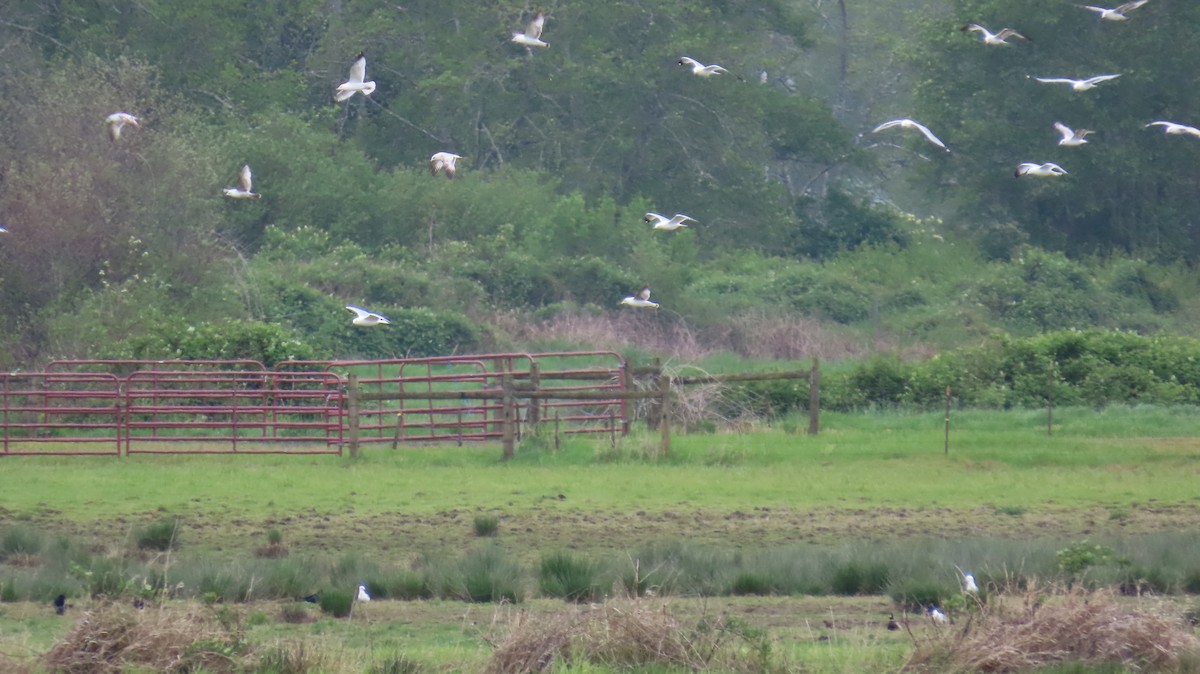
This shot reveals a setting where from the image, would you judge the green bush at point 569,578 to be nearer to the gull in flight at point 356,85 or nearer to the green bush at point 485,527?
the green bush at point 485,527

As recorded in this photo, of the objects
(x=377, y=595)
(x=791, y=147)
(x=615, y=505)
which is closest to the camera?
(x=377, y=595)

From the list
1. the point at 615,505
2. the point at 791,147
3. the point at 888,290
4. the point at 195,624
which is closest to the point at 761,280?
the point at 888,290

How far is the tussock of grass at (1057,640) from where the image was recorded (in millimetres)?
9477

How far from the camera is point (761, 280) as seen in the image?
157 ft

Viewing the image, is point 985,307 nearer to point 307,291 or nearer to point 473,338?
point 473,338

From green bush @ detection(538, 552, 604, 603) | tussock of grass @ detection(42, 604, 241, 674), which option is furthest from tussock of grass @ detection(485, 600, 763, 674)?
green bush @ detection(538, 552, 604, 603)

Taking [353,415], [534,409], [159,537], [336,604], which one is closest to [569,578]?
[336,604]

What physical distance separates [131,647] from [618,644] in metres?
2.98

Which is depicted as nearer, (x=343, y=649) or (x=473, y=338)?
(x=343, y=649)

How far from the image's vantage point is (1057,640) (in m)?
9.68

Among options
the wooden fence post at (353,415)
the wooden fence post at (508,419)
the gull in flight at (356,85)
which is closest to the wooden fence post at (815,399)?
the wooden fence post at (508,419)

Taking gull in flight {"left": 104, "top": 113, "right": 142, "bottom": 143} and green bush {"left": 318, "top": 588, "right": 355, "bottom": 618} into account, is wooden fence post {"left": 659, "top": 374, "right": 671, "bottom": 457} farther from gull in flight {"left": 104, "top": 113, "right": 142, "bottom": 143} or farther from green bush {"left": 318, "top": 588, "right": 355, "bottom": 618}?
green bush {"left": 318, "top": 588, "right": 355, "bottom": 618}

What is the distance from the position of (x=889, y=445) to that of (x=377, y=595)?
1195cm

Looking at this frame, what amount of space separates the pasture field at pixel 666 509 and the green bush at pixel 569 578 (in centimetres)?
20
